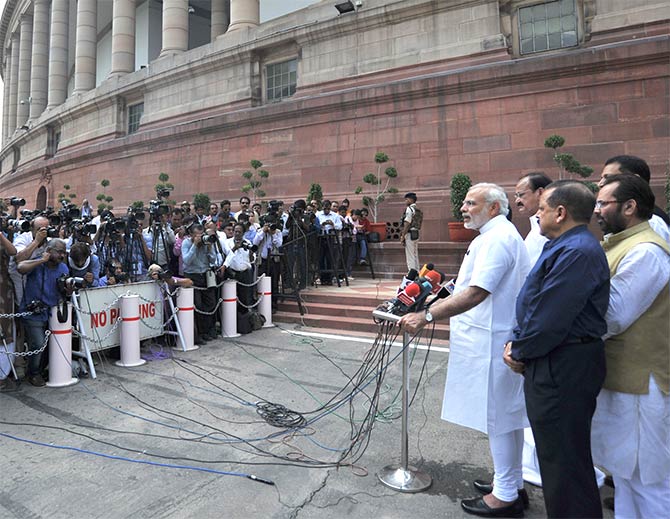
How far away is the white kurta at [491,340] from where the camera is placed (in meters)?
2.88

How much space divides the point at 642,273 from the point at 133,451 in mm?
3991

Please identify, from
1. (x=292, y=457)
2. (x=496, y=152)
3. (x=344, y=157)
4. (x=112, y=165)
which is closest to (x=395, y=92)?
(x=344, y=157)

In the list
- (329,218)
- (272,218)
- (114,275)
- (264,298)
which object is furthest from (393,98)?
(114,275)

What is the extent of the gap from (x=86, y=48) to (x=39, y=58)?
11.5m

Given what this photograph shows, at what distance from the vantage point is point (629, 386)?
7.72ft

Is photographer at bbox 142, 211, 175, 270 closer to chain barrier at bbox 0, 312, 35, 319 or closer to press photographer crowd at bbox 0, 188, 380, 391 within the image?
press photographer crowd at bbox 0, 188, 380, 391

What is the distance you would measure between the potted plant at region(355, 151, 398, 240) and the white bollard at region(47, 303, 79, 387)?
369 inches

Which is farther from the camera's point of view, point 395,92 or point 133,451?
point 395,92

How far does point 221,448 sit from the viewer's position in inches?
150

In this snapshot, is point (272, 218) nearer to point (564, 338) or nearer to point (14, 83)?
point (564, 338)

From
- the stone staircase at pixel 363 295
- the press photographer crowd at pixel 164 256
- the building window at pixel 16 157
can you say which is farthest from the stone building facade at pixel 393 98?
the building window at pixel 16 157

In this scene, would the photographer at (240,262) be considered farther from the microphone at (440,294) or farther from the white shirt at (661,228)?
the white shirt at (661,228)

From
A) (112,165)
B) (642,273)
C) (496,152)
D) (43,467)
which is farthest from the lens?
(112,165)

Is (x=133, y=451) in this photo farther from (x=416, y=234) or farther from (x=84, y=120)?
(x=84, y=120)
